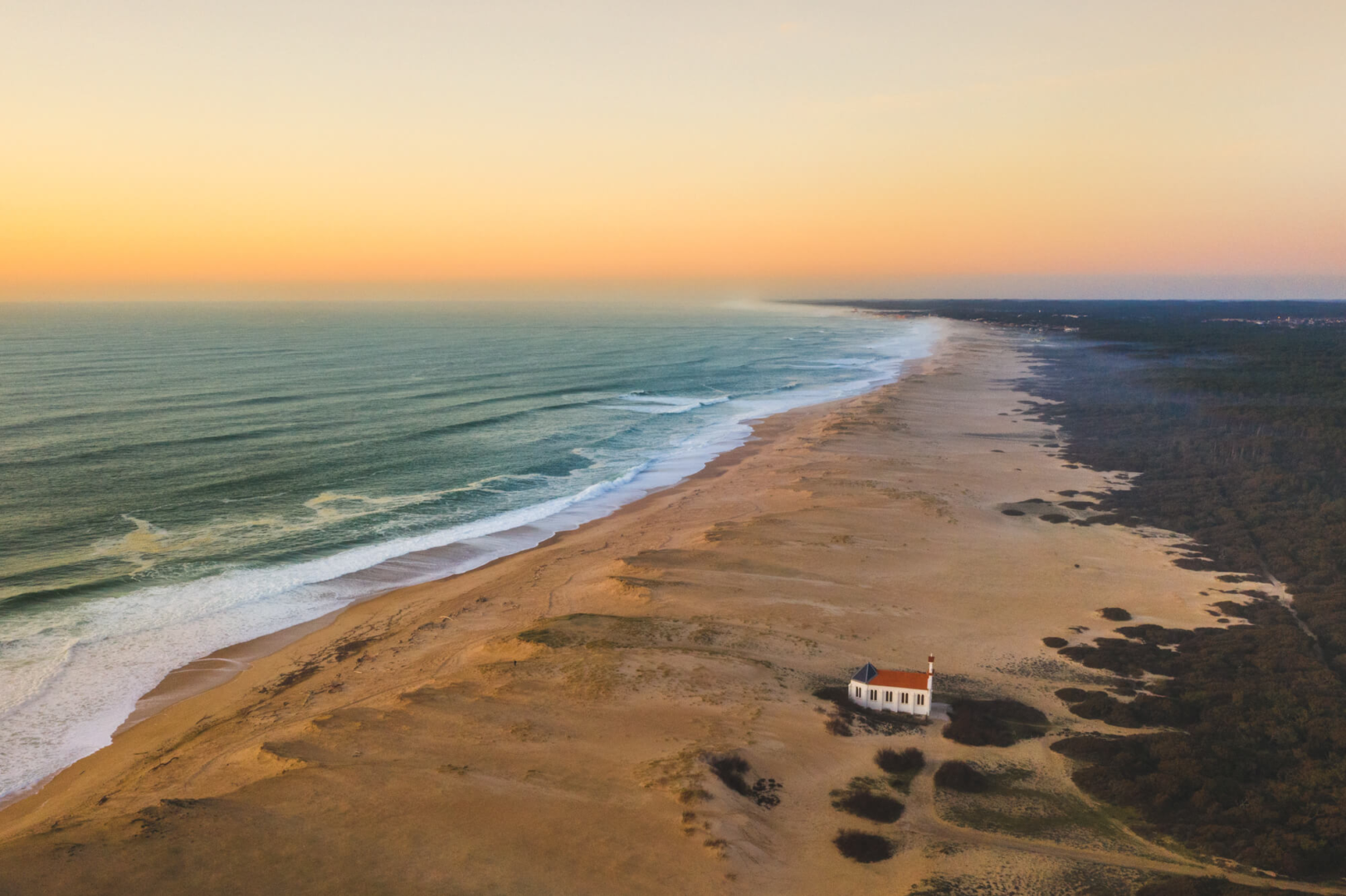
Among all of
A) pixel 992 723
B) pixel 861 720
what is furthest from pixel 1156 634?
pixel 861 720

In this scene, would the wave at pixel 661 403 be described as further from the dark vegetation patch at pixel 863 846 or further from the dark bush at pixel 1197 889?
the dark bush at pixel 1197 889

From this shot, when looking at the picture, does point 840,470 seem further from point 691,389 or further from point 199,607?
point 691,389

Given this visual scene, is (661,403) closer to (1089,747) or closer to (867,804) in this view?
(1089,747)

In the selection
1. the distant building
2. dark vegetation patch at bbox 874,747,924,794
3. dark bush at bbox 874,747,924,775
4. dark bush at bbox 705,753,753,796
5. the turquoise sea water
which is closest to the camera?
dark bush at bbox 705,753,753,796

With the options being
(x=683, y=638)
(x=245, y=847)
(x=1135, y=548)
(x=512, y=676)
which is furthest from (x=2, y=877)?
(x=1135, y=548)

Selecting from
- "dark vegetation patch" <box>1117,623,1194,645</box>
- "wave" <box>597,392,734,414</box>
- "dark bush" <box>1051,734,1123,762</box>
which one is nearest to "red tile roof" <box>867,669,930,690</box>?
"dark bush" <box>1051,734,1123,762</box>

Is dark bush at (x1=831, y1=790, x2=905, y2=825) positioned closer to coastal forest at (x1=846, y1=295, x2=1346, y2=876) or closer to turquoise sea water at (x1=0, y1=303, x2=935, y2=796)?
coastal forest at (x1=846, y1=295, x2=1346, y2=876)
